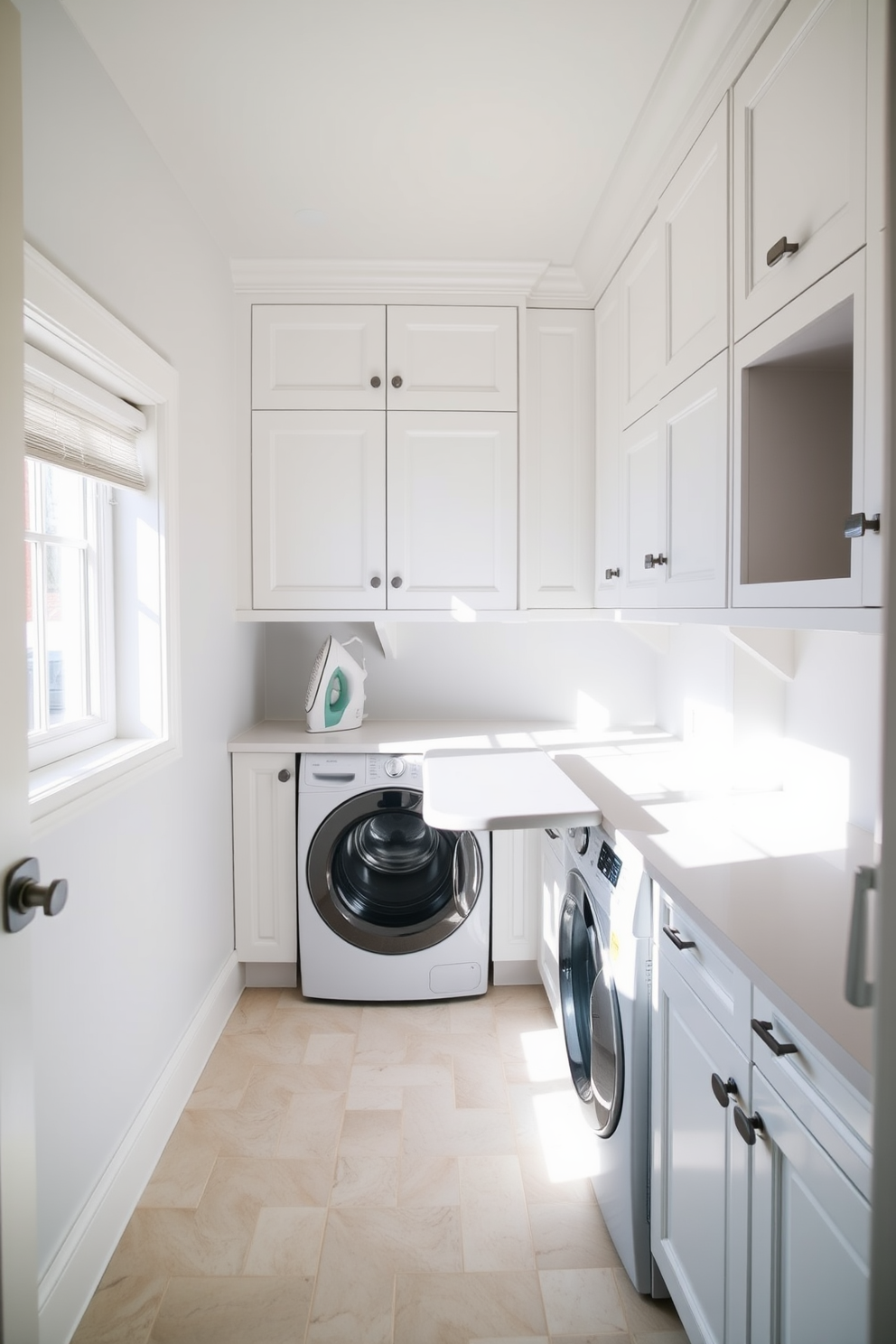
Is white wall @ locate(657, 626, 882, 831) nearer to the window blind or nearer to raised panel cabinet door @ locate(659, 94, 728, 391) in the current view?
raised panel cabinet door @ locate(659, 94, 728, 391)

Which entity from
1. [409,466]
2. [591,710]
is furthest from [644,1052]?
[409,466]

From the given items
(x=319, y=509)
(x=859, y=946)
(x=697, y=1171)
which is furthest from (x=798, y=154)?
(x=319, y=509)

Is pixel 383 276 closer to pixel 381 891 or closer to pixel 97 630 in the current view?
pixel 97 630

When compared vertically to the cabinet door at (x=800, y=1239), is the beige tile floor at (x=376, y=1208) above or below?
below

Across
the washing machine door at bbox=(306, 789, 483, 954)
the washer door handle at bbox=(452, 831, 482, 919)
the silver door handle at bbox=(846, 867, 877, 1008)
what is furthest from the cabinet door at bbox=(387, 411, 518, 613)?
the silver door handle at bbox=(846, 867, 877, 1008)

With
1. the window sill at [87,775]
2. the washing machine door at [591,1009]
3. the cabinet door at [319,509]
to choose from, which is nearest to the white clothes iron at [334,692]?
the cabinet door at [319,509]

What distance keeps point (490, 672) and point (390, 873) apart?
900 millimetres

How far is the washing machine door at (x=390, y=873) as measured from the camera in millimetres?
2514

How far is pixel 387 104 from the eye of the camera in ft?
5.54

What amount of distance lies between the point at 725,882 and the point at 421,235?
209 centimetres

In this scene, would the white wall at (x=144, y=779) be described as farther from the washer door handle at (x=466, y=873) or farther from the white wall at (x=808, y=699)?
the white wall at (x=808, y=699)

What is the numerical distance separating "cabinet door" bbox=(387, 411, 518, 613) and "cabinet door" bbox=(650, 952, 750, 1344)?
5.18 feet

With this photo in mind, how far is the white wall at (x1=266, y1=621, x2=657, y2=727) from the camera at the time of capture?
3002 mm

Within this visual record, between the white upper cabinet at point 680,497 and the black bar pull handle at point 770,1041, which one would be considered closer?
the black bar pull handle at point 770,1041
